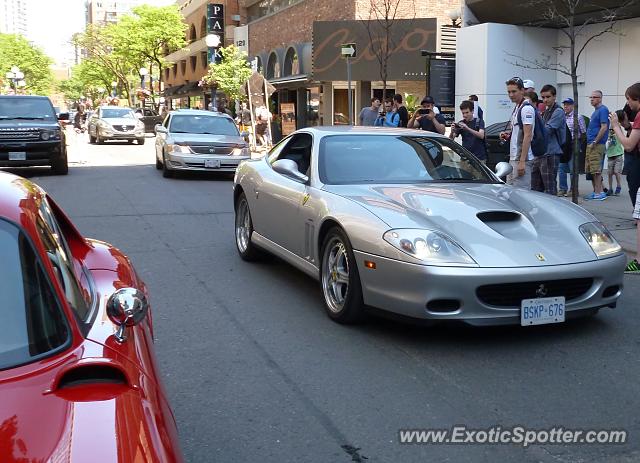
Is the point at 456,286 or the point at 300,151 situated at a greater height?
the point at 300,151

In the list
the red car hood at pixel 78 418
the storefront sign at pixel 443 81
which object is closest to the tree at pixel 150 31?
the storefront sign at pixel 443 81

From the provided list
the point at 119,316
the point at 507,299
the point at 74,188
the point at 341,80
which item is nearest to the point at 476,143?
the point at 507,299

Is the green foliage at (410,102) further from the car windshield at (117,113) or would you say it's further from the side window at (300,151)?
the side window at (300,151)

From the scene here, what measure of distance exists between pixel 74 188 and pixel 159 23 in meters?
44.1

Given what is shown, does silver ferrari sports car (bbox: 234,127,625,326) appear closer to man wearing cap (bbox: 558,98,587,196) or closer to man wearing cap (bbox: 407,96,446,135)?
man wearing cap (bbox: 407,96,446,135)

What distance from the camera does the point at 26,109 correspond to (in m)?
17.8

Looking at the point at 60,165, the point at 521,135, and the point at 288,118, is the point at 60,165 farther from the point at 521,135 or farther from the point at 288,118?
the point at 288,118

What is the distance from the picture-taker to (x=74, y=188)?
14953 mm

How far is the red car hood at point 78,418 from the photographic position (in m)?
1.79

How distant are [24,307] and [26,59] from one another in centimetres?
9339

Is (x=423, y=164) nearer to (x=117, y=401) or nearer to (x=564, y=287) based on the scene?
(x=564, y=287)

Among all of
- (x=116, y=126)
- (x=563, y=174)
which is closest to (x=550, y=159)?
(x=563, y=174)

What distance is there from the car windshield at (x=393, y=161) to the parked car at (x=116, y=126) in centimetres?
2649

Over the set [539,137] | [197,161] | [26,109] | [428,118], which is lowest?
[197,161]
